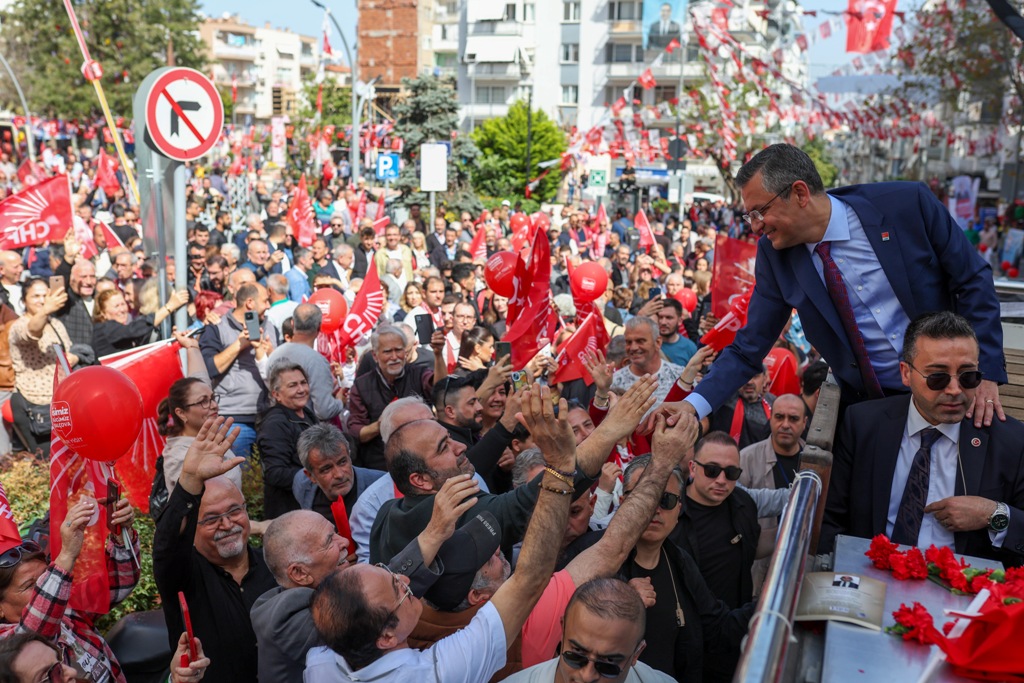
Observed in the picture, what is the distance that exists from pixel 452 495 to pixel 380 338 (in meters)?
4.25

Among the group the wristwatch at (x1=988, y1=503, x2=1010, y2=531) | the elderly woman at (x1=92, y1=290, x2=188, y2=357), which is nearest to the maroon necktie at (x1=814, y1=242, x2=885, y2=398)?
the wristwatch at (x1=988, y1=503, x2=1010, y2=531)

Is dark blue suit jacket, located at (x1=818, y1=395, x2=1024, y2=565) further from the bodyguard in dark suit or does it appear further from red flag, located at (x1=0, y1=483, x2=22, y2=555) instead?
red flag, located at (x1=0, y1=483, x2=22, y2=555)

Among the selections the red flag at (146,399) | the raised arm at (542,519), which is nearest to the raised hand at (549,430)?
the raised arm at (542,519)

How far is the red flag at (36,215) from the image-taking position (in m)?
9.40

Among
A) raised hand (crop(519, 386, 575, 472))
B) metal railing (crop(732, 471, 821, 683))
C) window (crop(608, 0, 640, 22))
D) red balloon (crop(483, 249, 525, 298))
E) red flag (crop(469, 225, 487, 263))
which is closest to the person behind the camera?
metal railing (crop(732, 471, 821, 683))

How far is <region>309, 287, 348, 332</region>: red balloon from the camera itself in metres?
9.05

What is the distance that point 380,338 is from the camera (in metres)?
7.54

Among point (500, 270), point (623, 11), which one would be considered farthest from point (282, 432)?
point (623, 11)

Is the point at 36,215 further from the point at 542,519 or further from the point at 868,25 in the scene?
the point at 868,25

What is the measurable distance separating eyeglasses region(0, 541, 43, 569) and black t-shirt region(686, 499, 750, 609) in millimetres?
2876

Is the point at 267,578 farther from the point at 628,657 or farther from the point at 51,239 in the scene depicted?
the point at 51,239

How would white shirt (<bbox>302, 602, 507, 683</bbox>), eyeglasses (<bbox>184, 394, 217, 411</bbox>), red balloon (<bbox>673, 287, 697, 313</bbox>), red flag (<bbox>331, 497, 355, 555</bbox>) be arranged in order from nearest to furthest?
white shirt (<bbox>302, 602, 507, 683</bbox>) < red flag (<bbox>331, 497, 355, 555</bbox>) < eyeglasses (<bbox>184, 394, 217, 411</bbox>) < red balloon (<bbox>673, 287, 697, 313</bbox>)

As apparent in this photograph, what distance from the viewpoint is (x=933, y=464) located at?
3.32m

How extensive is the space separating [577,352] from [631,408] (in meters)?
4.19
